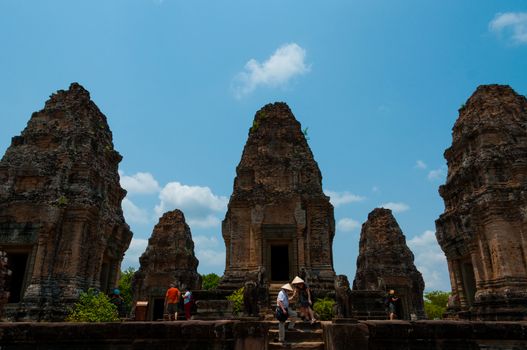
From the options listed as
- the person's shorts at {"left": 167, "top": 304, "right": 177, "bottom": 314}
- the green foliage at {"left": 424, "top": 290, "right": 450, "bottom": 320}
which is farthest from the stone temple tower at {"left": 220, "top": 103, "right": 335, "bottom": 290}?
the green foliage at {"left": 424, "top": 290, "right": 450, "bottom": 320}

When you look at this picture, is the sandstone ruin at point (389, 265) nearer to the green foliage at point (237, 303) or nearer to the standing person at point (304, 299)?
the green foliage at point (237, 303)

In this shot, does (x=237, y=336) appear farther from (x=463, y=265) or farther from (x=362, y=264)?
(x=362, y=264)

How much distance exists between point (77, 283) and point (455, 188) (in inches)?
815

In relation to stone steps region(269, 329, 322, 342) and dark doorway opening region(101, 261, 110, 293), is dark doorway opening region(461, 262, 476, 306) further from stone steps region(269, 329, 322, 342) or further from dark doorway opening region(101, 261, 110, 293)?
dark doorway opening region(101, 261, 110, 293)

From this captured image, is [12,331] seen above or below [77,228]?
below

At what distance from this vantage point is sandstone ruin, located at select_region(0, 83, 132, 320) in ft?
53.3

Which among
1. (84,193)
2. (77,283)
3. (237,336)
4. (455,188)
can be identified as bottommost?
(237,336)

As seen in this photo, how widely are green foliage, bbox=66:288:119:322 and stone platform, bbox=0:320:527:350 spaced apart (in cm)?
737

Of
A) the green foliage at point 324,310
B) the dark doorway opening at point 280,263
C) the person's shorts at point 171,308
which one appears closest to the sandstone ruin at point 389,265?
the dark doorway opening at point 280,263

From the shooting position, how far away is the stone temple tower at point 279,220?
1734 centimetres

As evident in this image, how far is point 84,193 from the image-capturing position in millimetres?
17984

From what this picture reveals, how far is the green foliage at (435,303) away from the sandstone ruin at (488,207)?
89.0 feet

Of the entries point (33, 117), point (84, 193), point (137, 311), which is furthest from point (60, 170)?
point (137, 311)

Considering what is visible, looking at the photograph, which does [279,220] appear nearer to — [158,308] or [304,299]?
[304,299]
